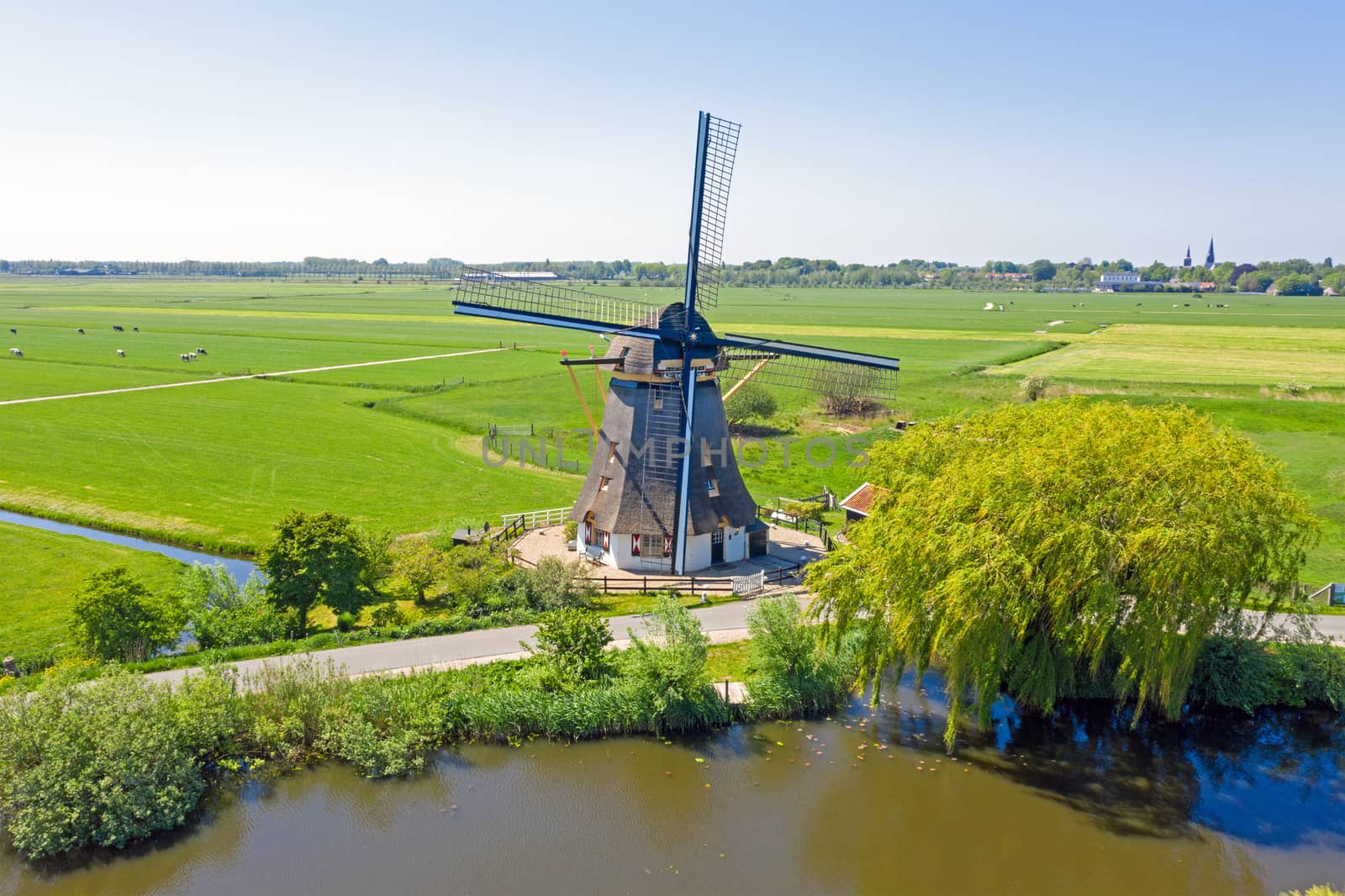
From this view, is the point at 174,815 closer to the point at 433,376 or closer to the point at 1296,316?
the point at 433,376

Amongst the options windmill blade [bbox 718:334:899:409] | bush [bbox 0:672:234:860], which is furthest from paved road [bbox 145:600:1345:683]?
windmill blade [bbox 718:334:899:409]

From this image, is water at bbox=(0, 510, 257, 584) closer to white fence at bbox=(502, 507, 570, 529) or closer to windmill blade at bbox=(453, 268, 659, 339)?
white fence at bbox=(502, 507, 570, 529)

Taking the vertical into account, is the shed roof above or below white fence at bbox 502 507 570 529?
above

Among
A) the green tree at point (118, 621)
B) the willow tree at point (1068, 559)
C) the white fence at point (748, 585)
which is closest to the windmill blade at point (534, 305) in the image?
the white fence at point (748, 585)

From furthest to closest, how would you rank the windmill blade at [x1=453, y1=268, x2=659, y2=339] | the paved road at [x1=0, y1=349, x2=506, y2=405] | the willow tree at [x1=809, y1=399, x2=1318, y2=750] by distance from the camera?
the paved road at [x1=0, y1=349, x2=506, y2=405]
the windmill blade at [x1=453, y1=268, x2=659, y2=339]
the willow tree at [x1=809, y1=399, x2=1318, y2=750]

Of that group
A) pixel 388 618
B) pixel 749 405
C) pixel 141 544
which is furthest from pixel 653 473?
pixel 749 405

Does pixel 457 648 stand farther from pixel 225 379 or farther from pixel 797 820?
pixel 225 379

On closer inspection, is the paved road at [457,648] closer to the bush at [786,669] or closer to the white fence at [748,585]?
the white fence at [748,585]
